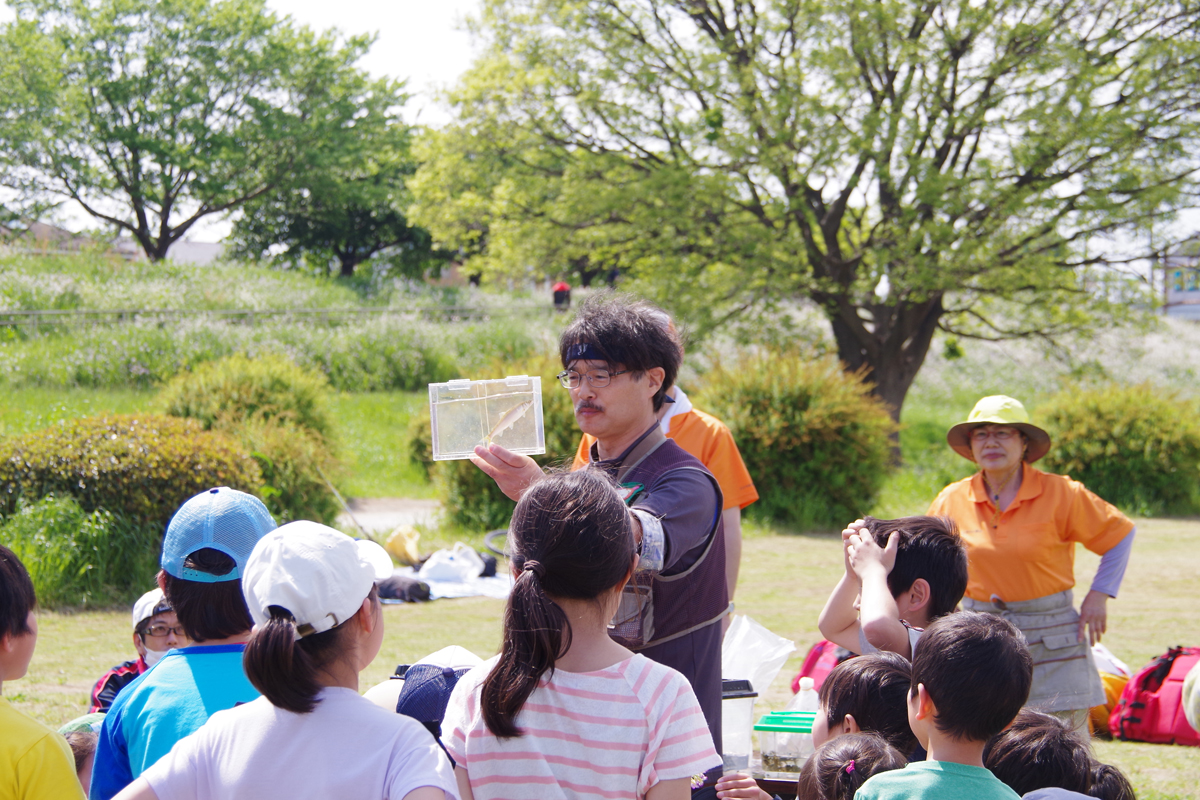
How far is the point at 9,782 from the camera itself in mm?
1759

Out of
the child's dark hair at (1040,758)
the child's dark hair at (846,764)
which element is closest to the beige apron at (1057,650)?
the child's dark hair at (1040,758)

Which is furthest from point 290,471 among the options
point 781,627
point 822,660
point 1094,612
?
point 1094,612

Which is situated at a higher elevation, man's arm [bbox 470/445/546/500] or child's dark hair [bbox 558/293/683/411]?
child's dark hair [bbox 558/293/683/411]

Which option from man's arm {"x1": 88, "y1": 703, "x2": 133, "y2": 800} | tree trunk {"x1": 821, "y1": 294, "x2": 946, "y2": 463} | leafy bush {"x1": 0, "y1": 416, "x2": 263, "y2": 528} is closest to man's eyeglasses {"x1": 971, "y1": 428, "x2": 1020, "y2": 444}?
man's arm {"x1": 88, "y1": 703, "x2": 133, "y2": 800}

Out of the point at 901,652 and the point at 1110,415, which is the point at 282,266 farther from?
the point at 901,652

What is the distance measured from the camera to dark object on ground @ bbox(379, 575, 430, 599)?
899cm

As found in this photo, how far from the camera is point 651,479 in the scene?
2.43m

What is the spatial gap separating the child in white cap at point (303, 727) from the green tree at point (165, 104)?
32.2 metres

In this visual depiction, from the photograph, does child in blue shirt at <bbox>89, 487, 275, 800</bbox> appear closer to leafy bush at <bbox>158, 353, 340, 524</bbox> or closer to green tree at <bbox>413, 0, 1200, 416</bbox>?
leafy bush at <bbox>158, 353, 340, 524</bbox>

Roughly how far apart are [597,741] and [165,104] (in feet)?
111

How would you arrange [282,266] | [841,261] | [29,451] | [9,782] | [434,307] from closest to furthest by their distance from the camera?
[9,782], [29,451], [841,261], [434,307], [282,266]

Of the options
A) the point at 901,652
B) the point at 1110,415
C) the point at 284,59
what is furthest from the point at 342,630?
the point at 284,59

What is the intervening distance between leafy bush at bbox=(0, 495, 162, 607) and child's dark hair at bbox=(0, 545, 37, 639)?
22.8ft

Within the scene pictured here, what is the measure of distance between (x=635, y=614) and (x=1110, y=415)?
14599 mm
